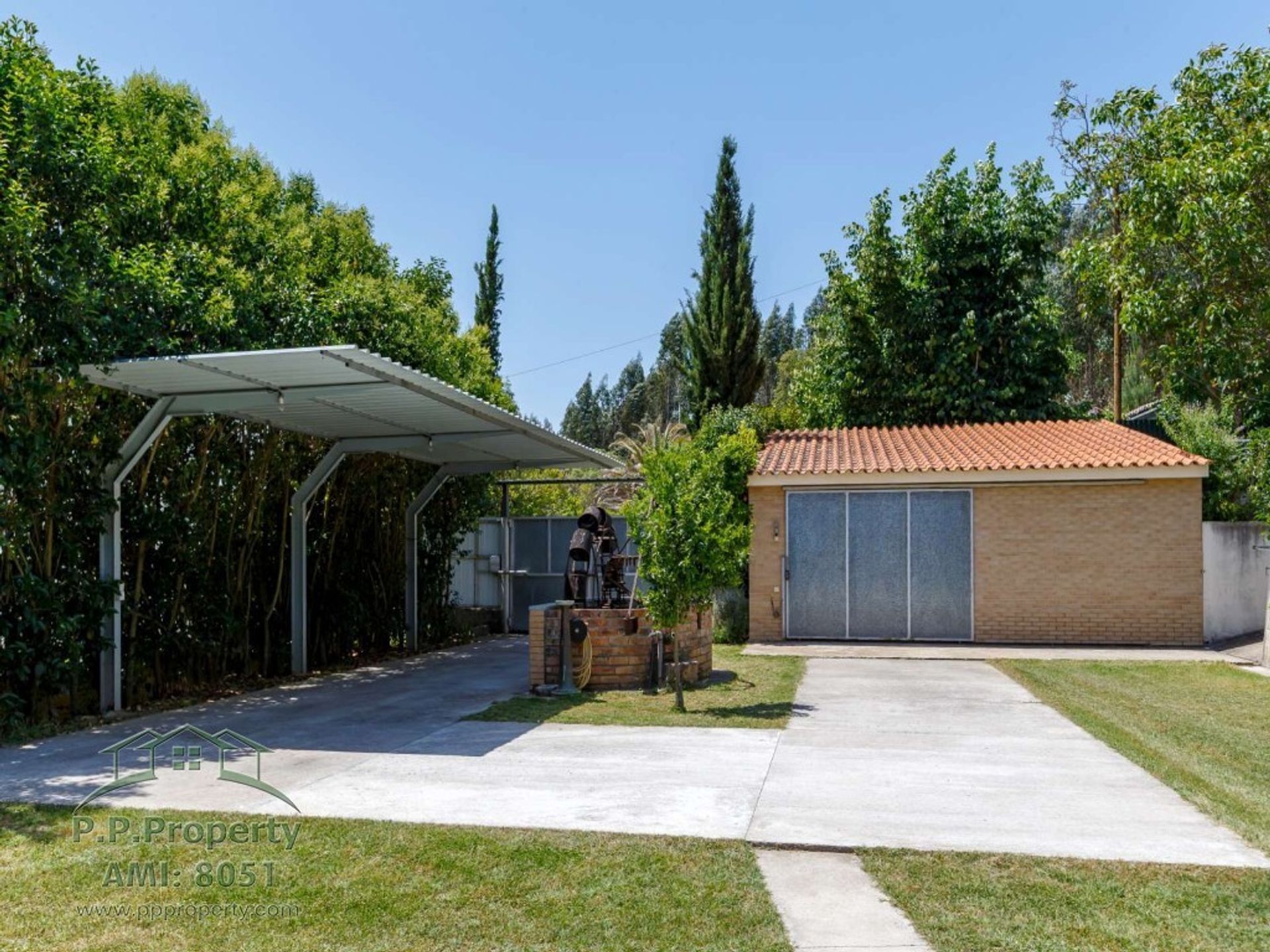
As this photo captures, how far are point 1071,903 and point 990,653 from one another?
391 inches

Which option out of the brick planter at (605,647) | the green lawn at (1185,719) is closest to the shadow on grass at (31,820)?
the brick planter at (605,647)

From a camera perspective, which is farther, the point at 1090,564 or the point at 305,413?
the point at 1090,564

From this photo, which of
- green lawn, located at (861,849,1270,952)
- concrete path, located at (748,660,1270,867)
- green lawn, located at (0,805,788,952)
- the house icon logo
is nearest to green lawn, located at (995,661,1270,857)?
concrete path, located at (748,660,1270,867)

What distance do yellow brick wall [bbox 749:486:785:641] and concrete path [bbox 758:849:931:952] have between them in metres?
10.3

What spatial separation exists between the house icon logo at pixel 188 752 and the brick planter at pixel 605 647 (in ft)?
10.1

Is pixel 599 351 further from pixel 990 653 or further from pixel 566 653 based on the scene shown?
pixel 566 653

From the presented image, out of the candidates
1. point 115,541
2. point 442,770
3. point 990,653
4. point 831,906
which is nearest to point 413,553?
point 115,541

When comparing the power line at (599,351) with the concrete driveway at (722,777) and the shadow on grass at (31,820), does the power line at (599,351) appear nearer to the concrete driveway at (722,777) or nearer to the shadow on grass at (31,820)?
the concrete driveway at (722,777)

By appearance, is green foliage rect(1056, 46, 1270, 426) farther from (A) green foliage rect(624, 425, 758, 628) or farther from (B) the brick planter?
(B) the brick planter

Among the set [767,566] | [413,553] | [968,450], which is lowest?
[767,566]

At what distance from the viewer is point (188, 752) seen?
7125 mm

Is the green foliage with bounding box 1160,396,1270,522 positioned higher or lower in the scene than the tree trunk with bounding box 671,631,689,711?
higher

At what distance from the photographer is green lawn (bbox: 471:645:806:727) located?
8406mm

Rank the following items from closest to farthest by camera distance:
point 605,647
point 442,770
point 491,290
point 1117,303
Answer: point 442,770
point 605,647
point 1117,303
point 491,290
